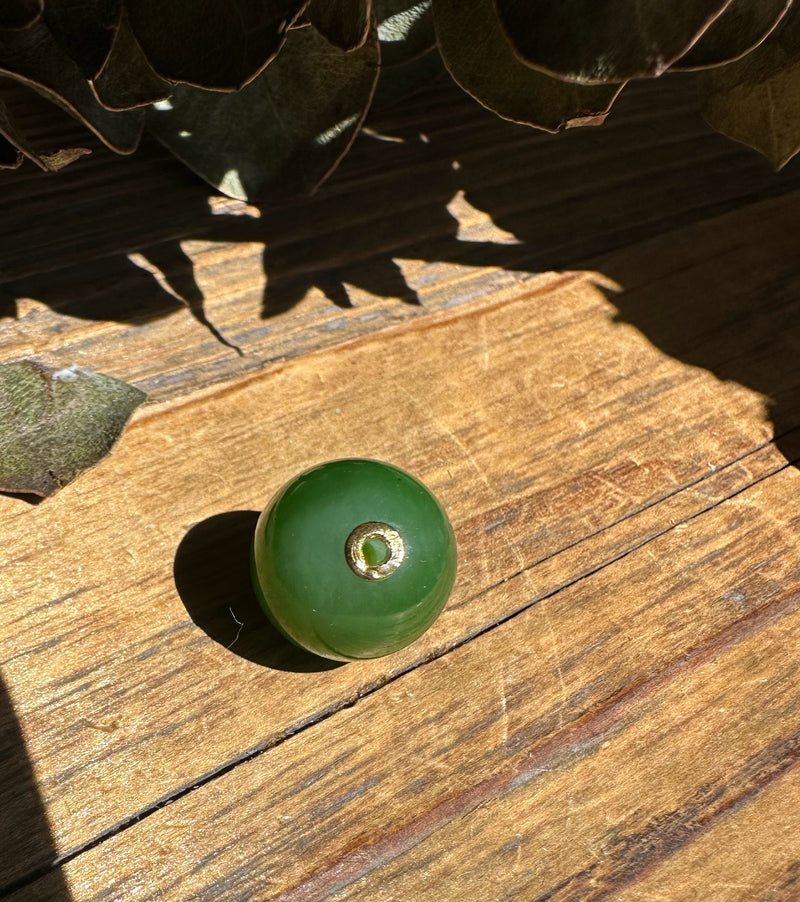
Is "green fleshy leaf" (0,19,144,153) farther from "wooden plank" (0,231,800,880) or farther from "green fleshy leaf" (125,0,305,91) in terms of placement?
"wooden plank" (0,231,800,880)

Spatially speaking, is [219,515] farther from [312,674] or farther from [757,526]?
[757,526]

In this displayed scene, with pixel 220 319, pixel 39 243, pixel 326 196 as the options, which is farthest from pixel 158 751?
pixel 326 196

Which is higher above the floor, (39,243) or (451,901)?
(39,243)

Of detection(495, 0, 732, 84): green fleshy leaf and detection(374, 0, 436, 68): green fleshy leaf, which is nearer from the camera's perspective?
detection(495, 0, 732, 84): green fleshy leaf

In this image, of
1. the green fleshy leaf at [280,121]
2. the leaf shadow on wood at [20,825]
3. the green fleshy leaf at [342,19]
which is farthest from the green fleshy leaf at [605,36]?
the leaf shadow on wood at [20,825]

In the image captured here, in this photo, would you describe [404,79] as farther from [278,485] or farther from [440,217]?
[278,485]

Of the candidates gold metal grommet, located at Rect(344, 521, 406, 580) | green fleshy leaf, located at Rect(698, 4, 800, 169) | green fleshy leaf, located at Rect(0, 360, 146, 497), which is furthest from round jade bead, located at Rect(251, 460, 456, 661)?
green fleshy leaf, located at Rect(698, 4, 800, 169)
